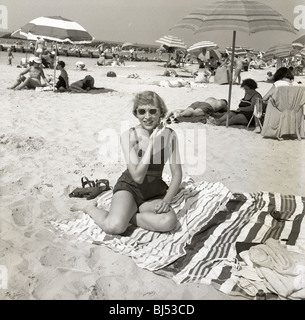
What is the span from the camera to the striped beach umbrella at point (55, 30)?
973 centimetres

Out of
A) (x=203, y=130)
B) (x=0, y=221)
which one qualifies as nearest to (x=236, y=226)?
(x=0, y=221)

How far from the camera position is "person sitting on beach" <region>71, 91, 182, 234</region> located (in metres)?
3.14

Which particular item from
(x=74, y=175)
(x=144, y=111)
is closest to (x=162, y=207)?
(x=144, y=111)

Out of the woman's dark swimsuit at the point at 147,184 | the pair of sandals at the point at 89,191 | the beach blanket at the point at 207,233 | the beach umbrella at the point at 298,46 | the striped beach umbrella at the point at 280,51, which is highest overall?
the beach umbrella at the point at 298,46

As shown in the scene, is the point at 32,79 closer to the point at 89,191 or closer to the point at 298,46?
the point at 89,191

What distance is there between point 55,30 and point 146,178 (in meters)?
7.59

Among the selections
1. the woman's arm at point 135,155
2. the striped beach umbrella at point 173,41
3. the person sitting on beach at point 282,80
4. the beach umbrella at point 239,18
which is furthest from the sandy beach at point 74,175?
the striped beach umbrella at point 173,41

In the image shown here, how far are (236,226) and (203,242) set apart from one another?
1.26 ft

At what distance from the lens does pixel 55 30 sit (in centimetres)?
984

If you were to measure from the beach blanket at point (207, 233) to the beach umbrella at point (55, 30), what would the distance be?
6850 millimetres

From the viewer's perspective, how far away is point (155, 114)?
125 inches

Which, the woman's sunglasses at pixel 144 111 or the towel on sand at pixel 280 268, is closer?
the towel on sand at pixel 280 268

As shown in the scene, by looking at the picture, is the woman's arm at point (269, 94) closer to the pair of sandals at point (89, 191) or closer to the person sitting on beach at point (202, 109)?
the person sitting on beach at point (202, 109)

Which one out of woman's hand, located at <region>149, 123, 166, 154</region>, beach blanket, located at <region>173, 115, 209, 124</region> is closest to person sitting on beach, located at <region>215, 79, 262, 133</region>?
beach blanket, located at <region>173, 115, 209, 124</region>
